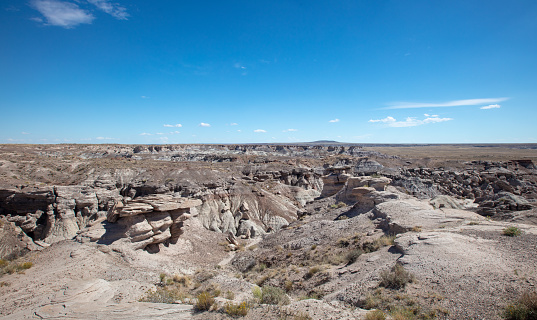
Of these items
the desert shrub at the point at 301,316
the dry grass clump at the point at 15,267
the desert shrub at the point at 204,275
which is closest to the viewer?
the desert shrub at the point at 301,316

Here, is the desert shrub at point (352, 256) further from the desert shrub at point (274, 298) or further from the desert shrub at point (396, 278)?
the desert shrub at point (274, 298)

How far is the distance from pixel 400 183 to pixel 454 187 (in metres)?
14.6

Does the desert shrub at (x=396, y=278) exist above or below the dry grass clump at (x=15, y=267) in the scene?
above

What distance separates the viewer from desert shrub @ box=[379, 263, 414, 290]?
7.95 m

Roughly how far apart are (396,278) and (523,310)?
2.99 meters

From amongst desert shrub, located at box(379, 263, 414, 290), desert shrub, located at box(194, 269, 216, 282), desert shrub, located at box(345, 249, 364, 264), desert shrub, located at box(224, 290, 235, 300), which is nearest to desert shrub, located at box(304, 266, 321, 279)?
desert shrub, located at box(345, 249, 364, 264)

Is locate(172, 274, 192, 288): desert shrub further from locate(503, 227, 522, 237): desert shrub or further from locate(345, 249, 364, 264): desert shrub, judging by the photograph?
locate(503, 227, 522, 237): desert shrub

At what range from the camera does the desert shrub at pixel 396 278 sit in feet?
26.1

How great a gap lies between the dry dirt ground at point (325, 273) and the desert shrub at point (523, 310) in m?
0.29

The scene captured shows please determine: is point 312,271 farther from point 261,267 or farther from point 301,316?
point 301,316

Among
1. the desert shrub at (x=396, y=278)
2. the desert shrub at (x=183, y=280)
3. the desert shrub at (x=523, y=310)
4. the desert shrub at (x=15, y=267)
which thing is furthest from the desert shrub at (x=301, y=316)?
the desert shrub at (x=15, y=267)

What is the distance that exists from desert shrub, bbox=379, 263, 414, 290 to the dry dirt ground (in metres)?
0.11

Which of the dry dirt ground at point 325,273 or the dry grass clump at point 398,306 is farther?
the dry dirt ground at point 325,273

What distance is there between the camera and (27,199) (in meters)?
26.4
